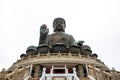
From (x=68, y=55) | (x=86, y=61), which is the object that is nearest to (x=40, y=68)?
(x=68, y=55)

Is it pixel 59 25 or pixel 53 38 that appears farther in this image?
pixel 59 25

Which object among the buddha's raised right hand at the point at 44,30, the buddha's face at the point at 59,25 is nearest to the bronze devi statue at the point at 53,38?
the buddha's raised right hand at the point at 44,30

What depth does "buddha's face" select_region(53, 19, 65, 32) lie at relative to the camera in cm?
2703

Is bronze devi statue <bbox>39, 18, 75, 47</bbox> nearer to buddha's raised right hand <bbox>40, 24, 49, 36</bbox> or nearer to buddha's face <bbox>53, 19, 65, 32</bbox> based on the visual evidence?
buddha's raised right hand <bbox>40, 24, 49, 36</bbox>

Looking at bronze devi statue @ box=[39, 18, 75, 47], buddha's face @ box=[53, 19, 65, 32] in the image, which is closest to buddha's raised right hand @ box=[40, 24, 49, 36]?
bronze devi statue @ box=[39, 18, 75, 47]

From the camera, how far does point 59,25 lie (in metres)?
27.2

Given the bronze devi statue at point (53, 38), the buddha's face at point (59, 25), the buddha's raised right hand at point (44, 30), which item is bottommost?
the bronze devi statue at point (53, 38)

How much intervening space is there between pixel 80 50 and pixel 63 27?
20.1ft

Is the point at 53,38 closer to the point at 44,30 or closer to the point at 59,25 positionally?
the point at 44,30

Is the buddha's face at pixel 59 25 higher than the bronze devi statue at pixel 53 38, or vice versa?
the buddha's face at pixel 59 25

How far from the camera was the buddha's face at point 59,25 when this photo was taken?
2703 centimetres

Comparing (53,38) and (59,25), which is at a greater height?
(59,25)

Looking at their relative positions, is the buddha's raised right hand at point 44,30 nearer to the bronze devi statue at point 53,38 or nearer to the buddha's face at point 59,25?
the bronze devi statue at point 53,38

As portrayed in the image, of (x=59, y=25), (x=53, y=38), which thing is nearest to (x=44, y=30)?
(x=53, y=38)
